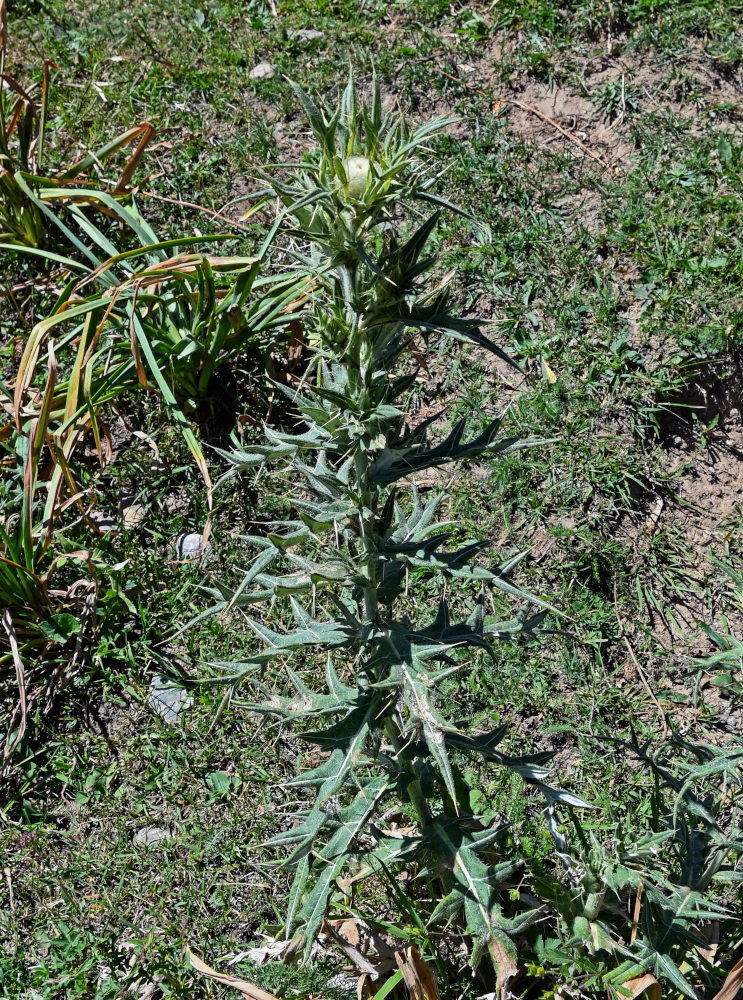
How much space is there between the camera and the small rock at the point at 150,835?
112 inches

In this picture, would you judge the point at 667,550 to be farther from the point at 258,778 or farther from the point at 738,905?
the point at 258,778

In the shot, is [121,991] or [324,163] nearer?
[324,163]

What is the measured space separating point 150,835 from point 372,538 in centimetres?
159

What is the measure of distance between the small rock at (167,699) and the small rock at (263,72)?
9.44 feet

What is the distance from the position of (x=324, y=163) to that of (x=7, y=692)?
235 centimetres

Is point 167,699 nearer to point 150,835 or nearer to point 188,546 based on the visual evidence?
point 150,835

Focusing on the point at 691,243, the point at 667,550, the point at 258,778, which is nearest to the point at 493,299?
the point at 691,243

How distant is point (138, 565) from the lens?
10.7 feet

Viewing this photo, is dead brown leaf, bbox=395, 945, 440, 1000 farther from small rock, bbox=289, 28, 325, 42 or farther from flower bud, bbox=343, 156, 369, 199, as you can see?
small rock, bbox=289, 28, 325, 42

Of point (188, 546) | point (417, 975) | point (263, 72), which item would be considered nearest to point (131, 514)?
point (188, 546)

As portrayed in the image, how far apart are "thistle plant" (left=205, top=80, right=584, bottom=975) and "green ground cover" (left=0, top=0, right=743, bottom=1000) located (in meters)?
0.32

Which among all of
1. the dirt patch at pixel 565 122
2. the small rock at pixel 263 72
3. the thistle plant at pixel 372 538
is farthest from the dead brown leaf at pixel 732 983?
the small rock at pixel 263 72

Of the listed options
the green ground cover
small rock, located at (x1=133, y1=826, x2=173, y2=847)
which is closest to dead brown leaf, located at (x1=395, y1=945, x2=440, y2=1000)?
the green ground cover

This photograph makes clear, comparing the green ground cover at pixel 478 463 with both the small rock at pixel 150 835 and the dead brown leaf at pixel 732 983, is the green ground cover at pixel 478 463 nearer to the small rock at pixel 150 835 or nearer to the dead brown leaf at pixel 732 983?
the small rock at pixel 150 835
